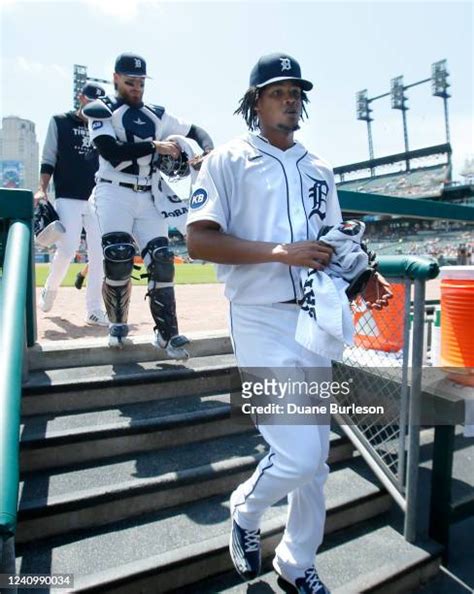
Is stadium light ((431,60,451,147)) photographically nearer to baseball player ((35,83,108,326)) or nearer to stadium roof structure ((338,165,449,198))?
stadium roof structure ((338,165,449,198))

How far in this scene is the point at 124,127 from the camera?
3.48m

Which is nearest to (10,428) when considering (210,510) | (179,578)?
(179,578)

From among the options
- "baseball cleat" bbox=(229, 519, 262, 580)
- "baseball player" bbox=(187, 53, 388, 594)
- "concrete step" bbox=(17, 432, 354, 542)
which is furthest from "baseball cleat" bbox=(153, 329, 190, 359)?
"baseball cleat" bbox=(229, 519, 262, 580)

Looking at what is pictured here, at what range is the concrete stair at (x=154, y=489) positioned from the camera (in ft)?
7.51

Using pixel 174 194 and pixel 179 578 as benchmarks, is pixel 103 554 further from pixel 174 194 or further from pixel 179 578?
pixel 174 194

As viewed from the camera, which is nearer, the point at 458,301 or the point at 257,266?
the point at 257,266

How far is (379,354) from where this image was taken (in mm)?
3373

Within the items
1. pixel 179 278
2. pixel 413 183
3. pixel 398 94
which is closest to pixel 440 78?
pixel 398 94

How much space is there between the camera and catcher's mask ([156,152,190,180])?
139 inches

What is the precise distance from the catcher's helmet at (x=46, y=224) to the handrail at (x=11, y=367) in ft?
5.66

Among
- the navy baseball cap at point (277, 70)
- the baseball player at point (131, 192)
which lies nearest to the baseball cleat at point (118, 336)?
the baseball player at point (131, 192)

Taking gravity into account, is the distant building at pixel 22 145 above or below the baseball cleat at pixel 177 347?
above

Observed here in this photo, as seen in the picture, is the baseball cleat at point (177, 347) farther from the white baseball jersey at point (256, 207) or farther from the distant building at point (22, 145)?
the distant building at point (22, 145)

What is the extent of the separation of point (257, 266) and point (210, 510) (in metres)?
1.37
